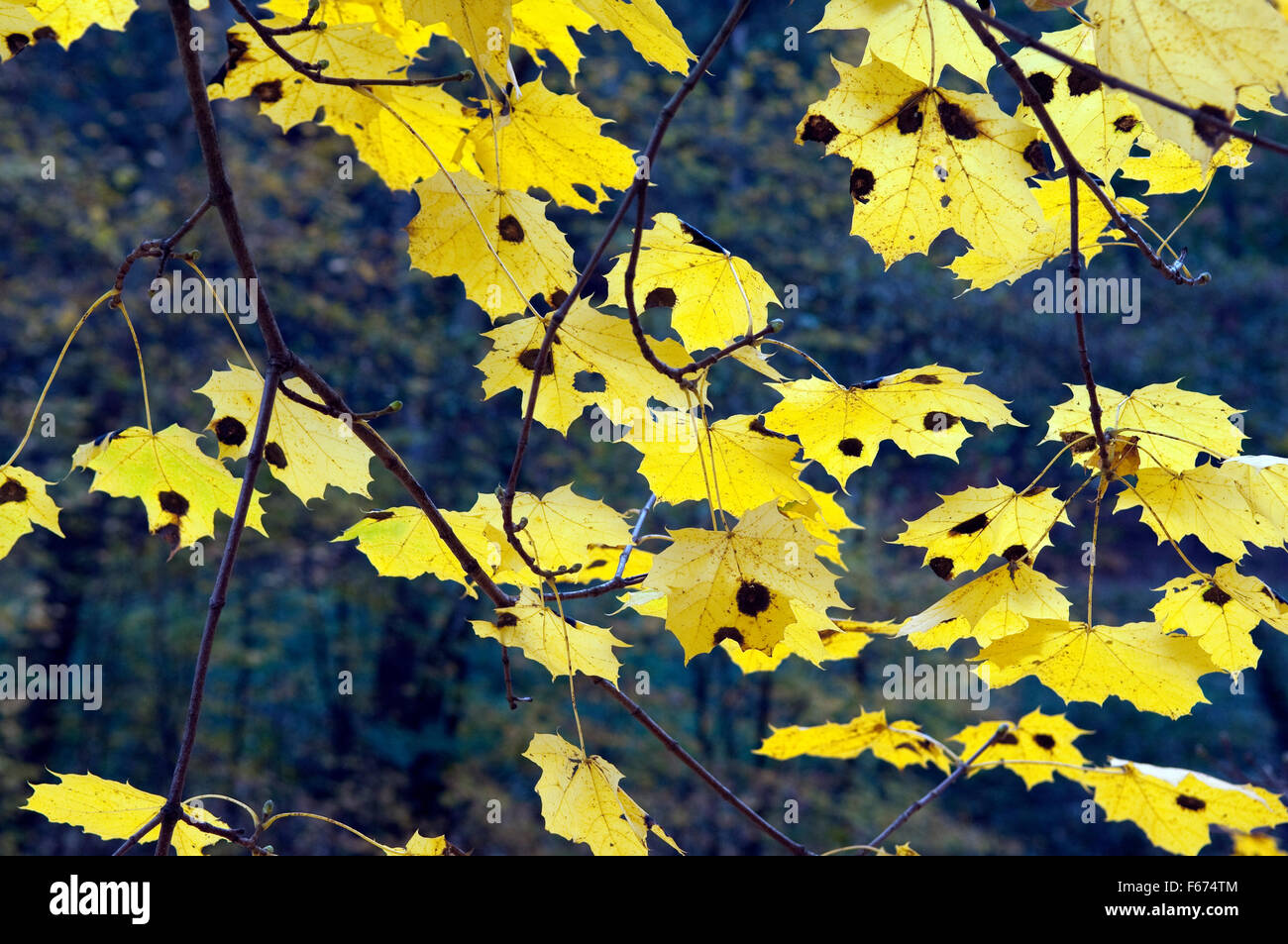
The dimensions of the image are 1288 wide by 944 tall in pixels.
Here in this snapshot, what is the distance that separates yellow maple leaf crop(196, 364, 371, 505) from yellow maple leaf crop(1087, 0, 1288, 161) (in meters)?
0.83

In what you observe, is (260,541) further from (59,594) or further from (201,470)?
(201,470)

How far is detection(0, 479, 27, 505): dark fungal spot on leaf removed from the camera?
1.08 metres

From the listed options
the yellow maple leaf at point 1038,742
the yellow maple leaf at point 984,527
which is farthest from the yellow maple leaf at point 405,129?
the yellow maple leaf at point 1038,742

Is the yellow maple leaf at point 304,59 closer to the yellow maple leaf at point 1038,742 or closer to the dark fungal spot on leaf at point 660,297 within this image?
the dark fungal spot on leaf at point 660,297

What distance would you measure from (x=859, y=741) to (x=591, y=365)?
2.83ft

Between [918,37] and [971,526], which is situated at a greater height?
[918,37]

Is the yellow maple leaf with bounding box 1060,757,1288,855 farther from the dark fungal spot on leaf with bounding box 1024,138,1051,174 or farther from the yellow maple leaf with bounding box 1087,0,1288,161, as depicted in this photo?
the yellow maple leaf with bounding box 1087,0,1288,161

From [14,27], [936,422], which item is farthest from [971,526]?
[14,27]

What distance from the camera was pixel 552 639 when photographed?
1.06m

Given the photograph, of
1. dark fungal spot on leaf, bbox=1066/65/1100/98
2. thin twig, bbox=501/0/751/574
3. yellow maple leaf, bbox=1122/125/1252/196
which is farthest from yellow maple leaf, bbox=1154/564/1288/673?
thin twig, bbox=501/0/751/574

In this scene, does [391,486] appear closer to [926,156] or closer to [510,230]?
[510,230]

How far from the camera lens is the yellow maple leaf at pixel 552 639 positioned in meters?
1.04

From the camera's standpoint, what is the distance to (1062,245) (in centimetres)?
111

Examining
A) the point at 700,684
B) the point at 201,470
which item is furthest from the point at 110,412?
the point at 201,470
